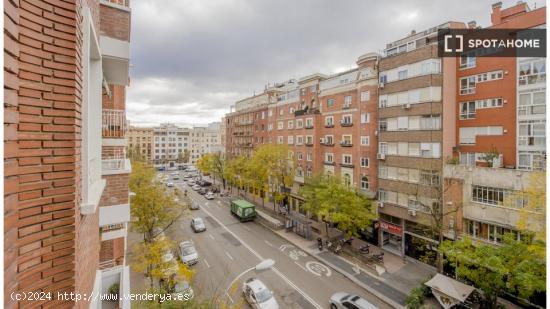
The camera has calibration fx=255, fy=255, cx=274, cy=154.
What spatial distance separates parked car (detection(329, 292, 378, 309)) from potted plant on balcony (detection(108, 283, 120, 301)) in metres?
10.8

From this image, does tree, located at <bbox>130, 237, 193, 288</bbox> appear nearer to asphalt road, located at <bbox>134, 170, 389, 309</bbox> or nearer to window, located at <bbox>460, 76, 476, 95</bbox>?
asphalt road, located at <bbox>134, 170, 389, 309</bbox>

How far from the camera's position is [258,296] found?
46.6 ft

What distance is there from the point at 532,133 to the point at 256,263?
20.3 m

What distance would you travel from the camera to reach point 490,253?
12.6m

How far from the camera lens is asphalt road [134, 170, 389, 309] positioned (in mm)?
15570

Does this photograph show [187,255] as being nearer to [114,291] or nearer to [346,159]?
[114,291]

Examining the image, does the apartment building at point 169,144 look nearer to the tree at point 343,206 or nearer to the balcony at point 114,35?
the tree at point 343,206

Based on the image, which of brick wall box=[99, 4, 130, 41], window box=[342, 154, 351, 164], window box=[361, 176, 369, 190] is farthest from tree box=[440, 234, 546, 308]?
brick wall box=[99, 4, 130, 41]

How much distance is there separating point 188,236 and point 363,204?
17047mm

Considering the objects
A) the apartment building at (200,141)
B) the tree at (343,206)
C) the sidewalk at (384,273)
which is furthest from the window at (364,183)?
the apartment building at (200,141)

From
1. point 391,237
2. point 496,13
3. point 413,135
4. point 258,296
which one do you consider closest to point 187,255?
point 258,296

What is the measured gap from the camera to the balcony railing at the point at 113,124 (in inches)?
301

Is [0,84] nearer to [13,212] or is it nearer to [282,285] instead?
[13,212]

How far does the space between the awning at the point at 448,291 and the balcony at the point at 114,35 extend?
17865mm
